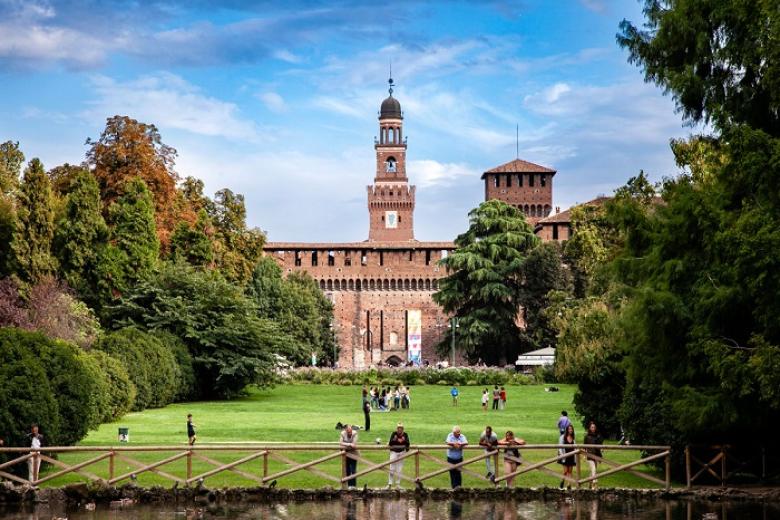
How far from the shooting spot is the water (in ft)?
50.5

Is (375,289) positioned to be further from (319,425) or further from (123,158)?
(319,425)

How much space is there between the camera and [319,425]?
28.3 meters

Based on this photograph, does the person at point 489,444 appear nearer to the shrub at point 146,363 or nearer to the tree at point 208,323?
the shrub at point 146,363

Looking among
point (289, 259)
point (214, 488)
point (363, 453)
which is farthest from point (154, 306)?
point (289, 259)

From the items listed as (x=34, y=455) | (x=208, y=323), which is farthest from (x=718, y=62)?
(x=208, y=323)

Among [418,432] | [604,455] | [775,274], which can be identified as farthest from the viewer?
[418,432]

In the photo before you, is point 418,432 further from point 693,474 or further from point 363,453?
point 693,474

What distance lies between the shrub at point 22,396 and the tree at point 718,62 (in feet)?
34.9

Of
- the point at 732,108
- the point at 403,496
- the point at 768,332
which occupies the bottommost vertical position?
the point at 403,496

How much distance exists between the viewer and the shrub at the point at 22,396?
18172mm

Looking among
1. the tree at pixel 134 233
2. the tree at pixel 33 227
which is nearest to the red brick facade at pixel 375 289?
the tree at pixel 134 233

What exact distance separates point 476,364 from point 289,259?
2073 cm

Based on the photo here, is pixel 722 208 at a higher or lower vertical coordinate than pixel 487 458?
higher

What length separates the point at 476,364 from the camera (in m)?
58.5
